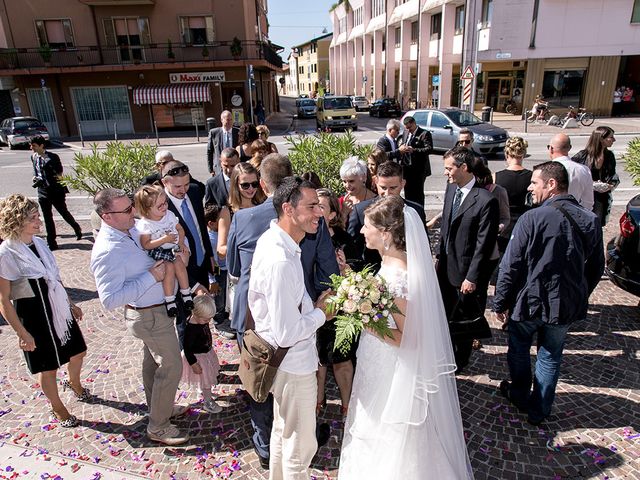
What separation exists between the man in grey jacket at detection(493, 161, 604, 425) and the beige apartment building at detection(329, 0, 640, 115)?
22439mm

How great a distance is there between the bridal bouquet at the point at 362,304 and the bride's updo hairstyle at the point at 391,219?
0.31m

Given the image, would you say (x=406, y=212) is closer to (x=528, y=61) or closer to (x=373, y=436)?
(x=373, y=436)

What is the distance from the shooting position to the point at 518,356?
372cm

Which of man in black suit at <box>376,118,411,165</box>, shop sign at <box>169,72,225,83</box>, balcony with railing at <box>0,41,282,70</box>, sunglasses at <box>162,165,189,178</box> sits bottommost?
man in black suit at <box>376,118,411,165</box>

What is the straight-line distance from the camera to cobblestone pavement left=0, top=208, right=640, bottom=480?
3354mm

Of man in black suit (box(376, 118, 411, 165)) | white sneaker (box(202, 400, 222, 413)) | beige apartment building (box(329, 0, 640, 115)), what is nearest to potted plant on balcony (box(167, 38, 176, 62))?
beige apartment building (box(329, 0, 640, 115))

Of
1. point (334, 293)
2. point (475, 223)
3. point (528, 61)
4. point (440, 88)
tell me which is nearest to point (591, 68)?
point (528, 61)

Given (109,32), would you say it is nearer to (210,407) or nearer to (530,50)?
(530,50)

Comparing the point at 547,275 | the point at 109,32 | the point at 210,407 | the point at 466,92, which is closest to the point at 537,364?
the point at 547,275

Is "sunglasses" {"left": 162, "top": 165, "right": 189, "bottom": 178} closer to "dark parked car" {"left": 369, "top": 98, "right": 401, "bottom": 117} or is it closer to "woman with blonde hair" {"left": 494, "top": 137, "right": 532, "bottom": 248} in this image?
"woman with blonde hair" {"left": 494, "top": 137, "right": 532, "bottom": 248}

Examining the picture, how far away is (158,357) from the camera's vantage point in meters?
3.44

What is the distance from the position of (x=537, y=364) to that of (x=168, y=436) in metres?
3.11

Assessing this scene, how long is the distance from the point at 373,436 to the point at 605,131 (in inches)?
198

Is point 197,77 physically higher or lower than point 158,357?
higher
